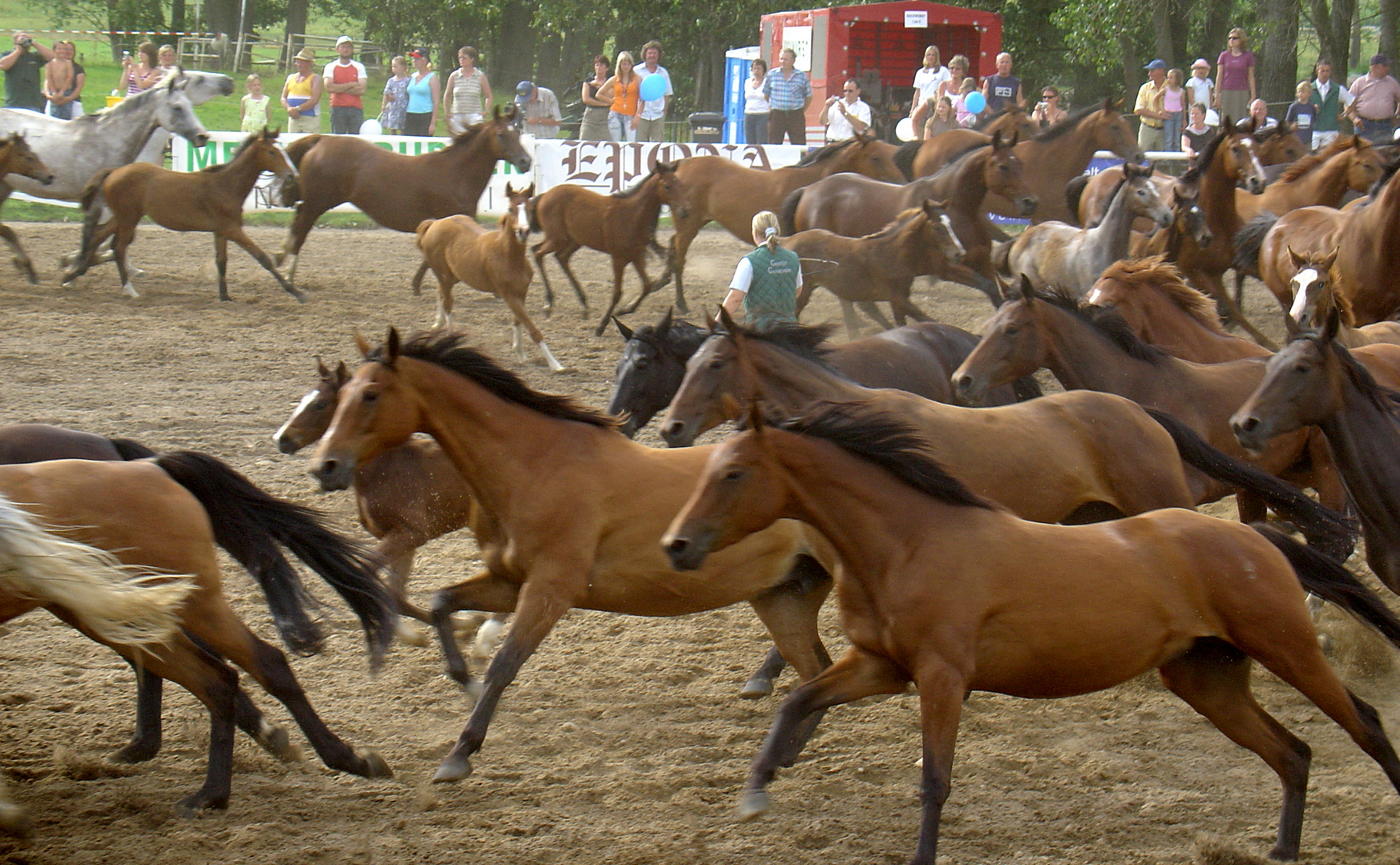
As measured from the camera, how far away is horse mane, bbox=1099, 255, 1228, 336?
6.71 meters

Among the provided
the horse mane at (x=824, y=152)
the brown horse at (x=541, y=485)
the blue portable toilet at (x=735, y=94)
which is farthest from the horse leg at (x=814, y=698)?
the blue portable toilet at (x=735, y=94)

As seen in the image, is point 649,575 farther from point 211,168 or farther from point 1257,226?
point 211,168

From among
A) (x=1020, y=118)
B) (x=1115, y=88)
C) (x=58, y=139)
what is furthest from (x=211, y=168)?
(x=1115, y=88)

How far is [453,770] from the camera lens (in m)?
3.88

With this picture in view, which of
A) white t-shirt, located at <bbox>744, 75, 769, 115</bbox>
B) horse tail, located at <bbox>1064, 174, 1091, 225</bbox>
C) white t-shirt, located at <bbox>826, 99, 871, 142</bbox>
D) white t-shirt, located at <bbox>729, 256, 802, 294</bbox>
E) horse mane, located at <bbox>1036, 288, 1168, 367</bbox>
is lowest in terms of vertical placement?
horse mane, located at <bbox>1036, 288, 1168, 367</bbox>

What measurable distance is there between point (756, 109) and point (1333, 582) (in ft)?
47.0

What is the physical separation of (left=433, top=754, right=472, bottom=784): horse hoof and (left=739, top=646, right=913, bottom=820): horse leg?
2.85 ft

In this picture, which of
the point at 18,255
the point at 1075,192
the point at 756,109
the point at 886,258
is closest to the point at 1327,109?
the point at 1075,192

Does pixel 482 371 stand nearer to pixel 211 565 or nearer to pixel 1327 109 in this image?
pixel 211 565

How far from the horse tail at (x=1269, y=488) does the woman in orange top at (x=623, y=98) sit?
12.7m

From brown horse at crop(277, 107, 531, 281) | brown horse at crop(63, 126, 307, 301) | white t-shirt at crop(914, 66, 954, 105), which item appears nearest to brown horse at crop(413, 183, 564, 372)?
brown horse at crop(277, 107, 531, 281)

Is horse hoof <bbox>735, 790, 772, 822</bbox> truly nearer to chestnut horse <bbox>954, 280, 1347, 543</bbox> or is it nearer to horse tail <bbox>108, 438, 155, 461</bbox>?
horse tail <bbox>108, 438, 155, 461</bbox>

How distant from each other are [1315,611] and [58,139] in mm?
12622

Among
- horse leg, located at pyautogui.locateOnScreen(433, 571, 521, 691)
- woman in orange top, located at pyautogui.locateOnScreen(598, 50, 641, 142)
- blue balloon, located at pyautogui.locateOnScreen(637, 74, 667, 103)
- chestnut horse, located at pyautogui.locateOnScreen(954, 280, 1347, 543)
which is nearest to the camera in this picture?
horse leg, located at pyautogui.locateOnScreen(433, 571, 521, 691)
